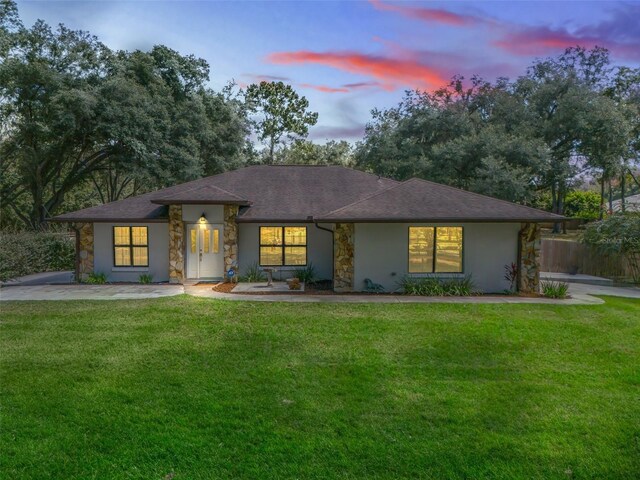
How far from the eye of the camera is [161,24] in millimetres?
12062

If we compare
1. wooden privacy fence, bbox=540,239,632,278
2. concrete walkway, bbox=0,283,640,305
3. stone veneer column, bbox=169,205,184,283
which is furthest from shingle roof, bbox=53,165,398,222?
wooden privacy fence, bbox=540,239,632,278

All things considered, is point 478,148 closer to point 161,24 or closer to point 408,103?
point 408,103

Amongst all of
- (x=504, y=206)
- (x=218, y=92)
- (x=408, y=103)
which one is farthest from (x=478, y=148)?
(x=218, y=92)

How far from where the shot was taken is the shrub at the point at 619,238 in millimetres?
16641

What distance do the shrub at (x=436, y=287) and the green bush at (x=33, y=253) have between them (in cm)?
1378

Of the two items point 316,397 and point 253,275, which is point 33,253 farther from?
point 316,397

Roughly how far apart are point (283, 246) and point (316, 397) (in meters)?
10.1

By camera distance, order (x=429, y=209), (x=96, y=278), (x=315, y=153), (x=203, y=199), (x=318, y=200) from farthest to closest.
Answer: (x=315, y=153)
(x=318, y=200)
(x=96, y=278)
(x=203, y=199)
(x=429, y=209)

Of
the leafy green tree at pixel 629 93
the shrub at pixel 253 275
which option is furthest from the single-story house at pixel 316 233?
the leafy green tree at pixel 629 93

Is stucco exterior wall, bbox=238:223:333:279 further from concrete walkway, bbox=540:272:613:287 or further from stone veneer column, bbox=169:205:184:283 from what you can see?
concrete walkway, bbox=540:272:613:287

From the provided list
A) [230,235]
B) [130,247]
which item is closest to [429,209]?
[230,235]

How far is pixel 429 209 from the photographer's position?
13.5 m

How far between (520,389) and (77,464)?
5.64m

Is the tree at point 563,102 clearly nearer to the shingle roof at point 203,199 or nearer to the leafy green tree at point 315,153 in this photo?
the shingle roof at point 203,199
